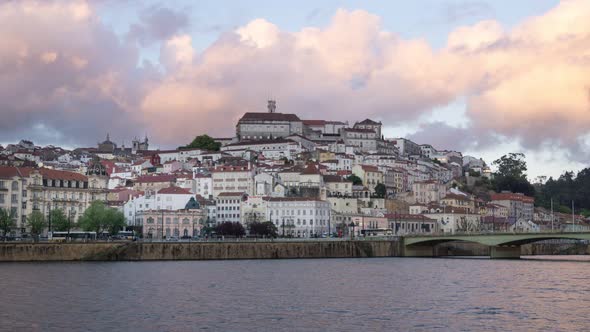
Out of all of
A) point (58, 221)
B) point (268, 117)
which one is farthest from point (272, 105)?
point (58, 221)

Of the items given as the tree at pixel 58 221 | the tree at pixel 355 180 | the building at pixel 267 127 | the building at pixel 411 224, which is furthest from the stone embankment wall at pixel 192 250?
the building at pixel 267 127

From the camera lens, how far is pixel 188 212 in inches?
4161

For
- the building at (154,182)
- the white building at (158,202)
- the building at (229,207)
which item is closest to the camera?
the white building at (158,202)

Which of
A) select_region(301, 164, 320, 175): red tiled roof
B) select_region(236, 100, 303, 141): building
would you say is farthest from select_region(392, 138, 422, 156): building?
select_region(301, 164, 320, 175): red tiled roof

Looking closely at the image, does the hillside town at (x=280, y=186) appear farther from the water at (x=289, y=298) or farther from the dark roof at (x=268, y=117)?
the water at (x=289, y=298)

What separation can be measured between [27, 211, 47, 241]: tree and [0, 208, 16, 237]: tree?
175cm

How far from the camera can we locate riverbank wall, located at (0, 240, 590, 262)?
74.1 metres

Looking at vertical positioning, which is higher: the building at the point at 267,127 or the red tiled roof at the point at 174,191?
the building at the point at 267,127

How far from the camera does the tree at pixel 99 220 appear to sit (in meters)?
86.8

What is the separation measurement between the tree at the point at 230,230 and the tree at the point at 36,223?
838 inches

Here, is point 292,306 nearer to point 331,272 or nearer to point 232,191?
point 331,272

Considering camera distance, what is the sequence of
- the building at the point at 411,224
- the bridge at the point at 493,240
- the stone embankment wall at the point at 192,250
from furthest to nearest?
the building at the point at 411,224 < the bridge at the point at 493,240 < the stone embankment wall at the point at 192,250

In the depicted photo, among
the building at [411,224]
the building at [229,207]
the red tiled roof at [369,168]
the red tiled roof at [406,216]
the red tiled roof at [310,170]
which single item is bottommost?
the building at [411,224]

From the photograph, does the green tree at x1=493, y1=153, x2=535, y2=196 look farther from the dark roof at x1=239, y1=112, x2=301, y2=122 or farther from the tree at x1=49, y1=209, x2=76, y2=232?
the tree at x1=49, y1=209, x2=76, y2=232
